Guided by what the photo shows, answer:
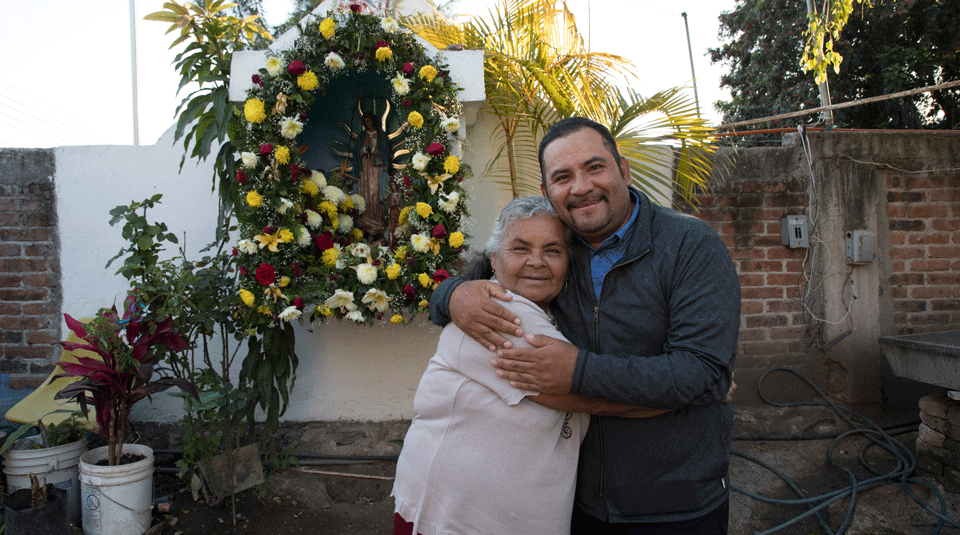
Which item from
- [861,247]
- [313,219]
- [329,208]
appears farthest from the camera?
[861,247]

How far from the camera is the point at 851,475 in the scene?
2.88 m

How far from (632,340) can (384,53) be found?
2118 mm

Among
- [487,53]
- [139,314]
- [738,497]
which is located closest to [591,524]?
[738,497]

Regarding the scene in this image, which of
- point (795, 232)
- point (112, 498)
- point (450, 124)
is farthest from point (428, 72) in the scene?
point (795, 232)

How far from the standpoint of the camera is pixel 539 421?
130 centimetres

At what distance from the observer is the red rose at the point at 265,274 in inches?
103

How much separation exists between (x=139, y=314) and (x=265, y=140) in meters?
1.05

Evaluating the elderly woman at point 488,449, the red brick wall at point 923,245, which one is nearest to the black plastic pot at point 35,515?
the elderly woman at point 488,449

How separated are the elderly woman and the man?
59 mm

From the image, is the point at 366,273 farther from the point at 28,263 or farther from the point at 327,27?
the point at 28,263

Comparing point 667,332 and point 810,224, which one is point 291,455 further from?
point 810,224

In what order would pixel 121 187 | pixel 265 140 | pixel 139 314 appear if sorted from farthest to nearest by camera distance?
pixel 121 187 < pixel 265 140 < pixel 139 314

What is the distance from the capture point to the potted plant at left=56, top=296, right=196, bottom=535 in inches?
94.0

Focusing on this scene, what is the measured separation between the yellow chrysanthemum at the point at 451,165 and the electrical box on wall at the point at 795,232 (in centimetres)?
235
